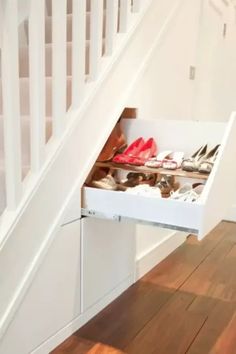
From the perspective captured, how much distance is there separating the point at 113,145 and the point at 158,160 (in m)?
0.25

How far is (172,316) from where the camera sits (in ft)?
6.27

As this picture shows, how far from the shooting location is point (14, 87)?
4.00ft

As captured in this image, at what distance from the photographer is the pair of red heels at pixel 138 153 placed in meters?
1.83

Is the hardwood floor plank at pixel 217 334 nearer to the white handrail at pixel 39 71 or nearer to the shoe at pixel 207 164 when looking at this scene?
the shoe at pixel 207 164

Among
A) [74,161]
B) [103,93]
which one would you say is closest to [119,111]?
[103,93]

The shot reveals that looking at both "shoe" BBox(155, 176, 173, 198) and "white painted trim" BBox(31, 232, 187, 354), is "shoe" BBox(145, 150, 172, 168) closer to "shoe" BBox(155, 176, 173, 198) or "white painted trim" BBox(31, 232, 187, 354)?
"shoe" BBox(155, 176, 173, 198)

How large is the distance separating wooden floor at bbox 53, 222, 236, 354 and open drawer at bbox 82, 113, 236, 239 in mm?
554

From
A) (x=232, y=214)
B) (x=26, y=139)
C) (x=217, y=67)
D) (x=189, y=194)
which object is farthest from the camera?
(x=232, y=214)

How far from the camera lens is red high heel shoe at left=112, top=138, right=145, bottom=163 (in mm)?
1856

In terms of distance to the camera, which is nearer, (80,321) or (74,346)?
(74,346)

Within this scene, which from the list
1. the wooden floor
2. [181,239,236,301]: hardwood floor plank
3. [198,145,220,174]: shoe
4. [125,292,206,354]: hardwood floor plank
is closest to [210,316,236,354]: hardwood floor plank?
the wooden floor

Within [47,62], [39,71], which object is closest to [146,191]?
[39,71]

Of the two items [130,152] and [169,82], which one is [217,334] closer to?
[130,152]

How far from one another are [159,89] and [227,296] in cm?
130
